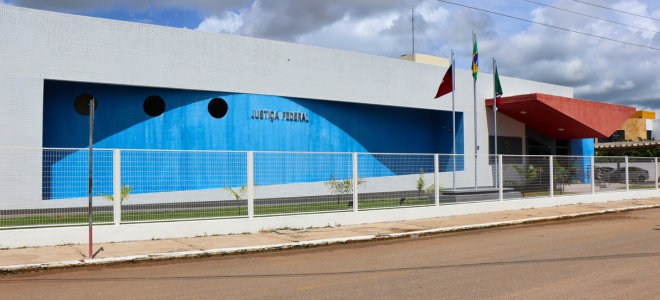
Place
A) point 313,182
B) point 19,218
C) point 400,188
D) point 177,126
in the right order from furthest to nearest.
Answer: point 177,126, point 400,188, point 313,182, point 19,218

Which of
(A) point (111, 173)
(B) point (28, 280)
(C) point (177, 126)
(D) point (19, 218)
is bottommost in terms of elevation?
(B) point (28, 280)

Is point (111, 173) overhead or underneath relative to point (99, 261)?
overhead

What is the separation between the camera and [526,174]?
19.6 metres

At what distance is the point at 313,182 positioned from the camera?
13.3 m

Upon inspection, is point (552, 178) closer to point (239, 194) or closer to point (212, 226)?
point (239, 194)

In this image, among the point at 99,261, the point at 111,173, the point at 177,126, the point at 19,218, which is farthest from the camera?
the point at 177,126

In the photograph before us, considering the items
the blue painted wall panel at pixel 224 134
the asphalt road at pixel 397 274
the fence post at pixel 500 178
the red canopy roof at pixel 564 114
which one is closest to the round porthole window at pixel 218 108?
the blue painted wall panel at pixel 224 134

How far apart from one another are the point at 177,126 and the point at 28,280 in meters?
12.6

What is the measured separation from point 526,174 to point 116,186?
49.9 ft

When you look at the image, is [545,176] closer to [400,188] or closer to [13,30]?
[400,188]

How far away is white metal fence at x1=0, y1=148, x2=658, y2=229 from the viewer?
33.9 feet

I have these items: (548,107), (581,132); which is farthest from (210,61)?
(581,132)

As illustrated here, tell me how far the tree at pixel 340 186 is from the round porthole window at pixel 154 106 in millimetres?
9143

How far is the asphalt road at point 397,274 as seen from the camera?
6340 millimetres
